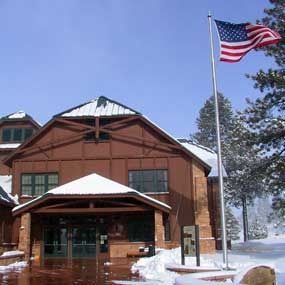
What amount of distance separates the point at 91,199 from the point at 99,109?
7.97 metres

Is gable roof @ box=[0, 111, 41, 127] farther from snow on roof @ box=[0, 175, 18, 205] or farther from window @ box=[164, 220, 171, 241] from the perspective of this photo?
window @ box=[164, 220, 171, 241]

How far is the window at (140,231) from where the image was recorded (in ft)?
91.8

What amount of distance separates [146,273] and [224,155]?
119ft

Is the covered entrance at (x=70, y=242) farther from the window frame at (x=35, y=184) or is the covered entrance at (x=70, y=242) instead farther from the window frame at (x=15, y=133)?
the window frame at (x=15, y=133)

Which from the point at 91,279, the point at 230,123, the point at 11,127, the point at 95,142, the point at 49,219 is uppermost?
the point at 230,123

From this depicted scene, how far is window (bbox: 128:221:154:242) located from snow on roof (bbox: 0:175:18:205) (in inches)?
308

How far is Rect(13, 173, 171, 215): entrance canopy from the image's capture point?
981 inches

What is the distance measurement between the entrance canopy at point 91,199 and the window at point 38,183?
11.9ft

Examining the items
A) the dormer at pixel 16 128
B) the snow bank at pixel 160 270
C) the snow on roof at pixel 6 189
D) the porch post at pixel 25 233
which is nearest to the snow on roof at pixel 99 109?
the snow on roof at pixel 6 189

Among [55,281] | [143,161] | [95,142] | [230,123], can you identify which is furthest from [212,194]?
[230,123]

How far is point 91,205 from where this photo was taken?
25203 millimetres

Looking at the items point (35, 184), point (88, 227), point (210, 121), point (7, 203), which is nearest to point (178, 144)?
point (88, 227)

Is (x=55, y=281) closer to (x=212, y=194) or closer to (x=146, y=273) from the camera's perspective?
(x=146, y=273)

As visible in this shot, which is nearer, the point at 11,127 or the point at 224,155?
the point at 11,127
